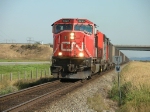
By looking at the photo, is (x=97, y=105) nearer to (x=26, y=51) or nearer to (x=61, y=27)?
(x=61, y=27)

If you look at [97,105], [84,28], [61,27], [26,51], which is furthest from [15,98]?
[26,51]

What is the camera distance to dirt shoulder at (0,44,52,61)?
93875 mm

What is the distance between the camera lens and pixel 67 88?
671 inches

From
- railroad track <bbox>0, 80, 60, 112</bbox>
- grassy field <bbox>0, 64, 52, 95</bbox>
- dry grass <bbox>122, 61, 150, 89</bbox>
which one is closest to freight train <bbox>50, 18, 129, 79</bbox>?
grassy field <bbox>0, 64, 52, 95</bbox>

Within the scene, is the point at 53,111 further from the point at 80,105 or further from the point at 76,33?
the point at 76,33

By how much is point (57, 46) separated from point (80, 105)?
782cm

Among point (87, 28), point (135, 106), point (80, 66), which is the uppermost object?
point (87, 28)

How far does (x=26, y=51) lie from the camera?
97875 mm

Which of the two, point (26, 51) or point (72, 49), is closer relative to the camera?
point (72, 49)

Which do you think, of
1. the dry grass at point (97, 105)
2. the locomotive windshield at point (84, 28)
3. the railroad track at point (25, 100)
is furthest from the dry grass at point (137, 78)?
the railroad track at point (25, 100)

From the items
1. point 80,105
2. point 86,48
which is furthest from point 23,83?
point 80,105

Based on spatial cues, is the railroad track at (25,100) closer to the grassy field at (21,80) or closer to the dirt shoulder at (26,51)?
the grassy field at (21,80)

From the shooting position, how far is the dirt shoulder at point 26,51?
308 feet

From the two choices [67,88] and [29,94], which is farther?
[67,88]
